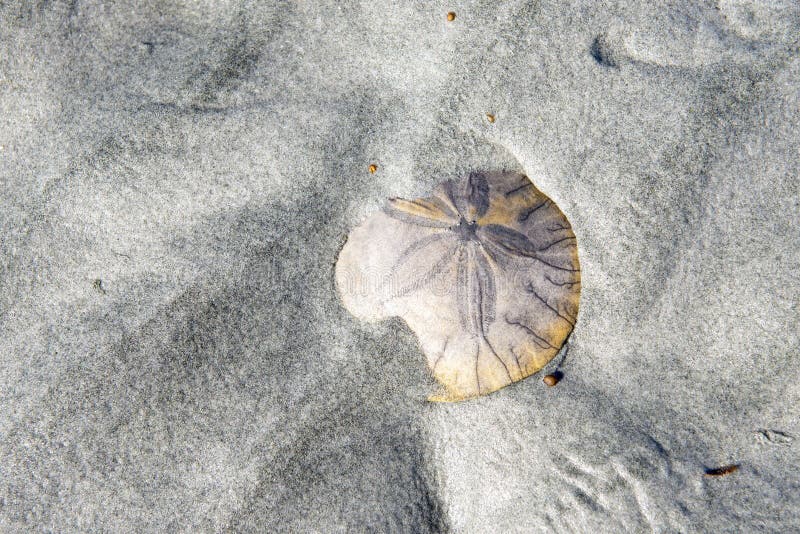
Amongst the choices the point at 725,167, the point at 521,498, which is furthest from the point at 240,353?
the point at 725,167

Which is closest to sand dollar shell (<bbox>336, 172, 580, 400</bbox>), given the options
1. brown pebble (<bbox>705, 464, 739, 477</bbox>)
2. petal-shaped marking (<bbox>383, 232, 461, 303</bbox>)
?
petal-shaped marking (<bbox>383, 232, 461, 303</bbox>)

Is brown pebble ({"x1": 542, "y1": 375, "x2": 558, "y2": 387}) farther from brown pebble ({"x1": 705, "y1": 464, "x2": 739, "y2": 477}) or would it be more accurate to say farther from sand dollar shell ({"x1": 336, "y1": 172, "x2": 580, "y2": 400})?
brown pebble ({"x1": 705, "y1": 464, "x2": 739, "y2": 477})

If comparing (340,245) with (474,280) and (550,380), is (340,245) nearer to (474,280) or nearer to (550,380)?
(474,280)

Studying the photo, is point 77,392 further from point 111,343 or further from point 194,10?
point 194,10

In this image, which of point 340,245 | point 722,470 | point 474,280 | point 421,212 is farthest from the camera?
point 340,245

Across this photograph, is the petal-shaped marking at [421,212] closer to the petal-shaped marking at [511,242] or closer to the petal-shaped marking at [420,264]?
the petal-shaped marking at [420,264]

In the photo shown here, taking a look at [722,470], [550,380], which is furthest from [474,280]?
[722,470]

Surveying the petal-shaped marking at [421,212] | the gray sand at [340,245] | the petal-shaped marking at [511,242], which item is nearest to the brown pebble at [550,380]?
the gray sand at [340,245]
